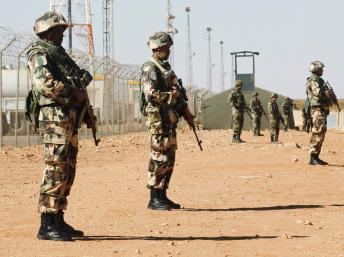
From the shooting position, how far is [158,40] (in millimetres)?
7477

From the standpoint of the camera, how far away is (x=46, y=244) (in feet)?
18.3

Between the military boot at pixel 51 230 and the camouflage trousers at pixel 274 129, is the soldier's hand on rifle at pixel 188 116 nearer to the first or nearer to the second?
the military boot at pixel 51 230

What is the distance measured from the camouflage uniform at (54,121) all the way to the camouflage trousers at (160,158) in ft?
6.41

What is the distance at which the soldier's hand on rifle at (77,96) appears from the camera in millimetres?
5625

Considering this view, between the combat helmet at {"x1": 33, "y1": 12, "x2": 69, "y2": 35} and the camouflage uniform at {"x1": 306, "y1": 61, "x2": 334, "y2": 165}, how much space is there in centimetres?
684

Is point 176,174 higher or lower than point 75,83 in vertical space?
lower

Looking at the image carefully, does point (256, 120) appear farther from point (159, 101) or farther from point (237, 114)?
point (159, 101)

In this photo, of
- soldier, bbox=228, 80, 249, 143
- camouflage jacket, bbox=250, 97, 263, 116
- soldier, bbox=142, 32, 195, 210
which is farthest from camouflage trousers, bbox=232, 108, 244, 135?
soldier, bbox=142, 32, 195, 210

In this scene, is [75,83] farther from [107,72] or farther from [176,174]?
[107,72]

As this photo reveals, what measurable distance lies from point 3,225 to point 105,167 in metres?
7.33

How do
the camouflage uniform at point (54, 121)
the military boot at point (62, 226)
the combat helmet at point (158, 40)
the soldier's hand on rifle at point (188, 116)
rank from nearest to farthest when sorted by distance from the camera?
the camouflage uniform at point (54, 121), the military boot at point (62, 226), the combat helmet at point (158, 40), the soldier's hand on rifle at point (188, 116)

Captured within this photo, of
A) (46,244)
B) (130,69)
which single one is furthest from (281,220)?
(130,69)

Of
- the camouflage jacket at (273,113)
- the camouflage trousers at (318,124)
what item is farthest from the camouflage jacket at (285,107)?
the camouflage trousers at (318,124)

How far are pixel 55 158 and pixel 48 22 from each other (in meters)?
0.97
